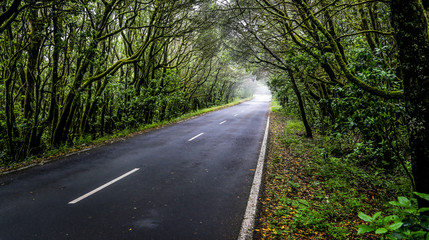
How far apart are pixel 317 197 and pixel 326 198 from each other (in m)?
0.20

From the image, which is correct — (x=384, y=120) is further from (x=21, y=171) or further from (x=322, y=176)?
(x=21, y=171)

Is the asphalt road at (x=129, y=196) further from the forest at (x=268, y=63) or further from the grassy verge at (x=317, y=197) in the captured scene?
the forest at (x=268, y=63)

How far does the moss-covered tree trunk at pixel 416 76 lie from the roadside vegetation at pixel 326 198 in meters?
0.55

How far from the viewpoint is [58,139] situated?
433 inches

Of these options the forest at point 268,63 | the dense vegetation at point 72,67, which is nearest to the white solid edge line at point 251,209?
the forest at point 268,63

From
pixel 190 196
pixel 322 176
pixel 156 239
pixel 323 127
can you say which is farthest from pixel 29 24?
pixel 323 127

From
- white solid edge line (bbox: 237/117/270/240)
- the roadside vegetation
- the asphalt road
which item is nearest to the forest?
the roadside vegetation

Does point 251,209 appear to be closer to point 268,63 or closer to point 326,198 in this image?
point 326,198

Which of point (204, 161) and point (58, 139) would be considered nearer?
point (204, 161)

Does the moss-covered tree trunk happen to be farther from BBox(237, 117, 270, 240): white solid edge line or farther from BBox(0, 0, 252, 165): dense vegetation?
BBox(0, 0, 252, 165): dense vegetation

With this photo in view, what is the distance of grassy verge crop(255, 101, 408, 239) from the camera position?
13.6ft

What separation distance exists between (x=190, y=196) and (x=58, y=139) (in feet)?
28.7

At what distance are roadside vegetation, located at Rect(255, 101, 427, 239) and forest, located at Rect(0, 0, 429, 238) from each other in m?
0.60

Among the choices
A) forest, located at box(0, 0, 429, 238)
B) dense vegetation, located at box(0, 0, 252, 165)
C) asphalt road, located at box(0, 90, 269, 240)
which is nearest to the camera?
forest, located at box(0, 0, 429, 238)
